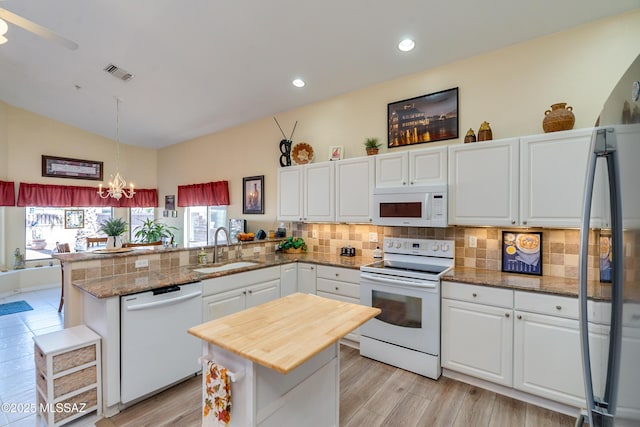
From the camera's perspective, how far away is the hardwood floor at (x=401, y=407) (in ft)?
6.77

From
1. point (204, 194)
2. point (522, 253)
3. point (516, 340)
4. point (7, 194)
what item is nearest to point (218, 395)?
point (516, 340)

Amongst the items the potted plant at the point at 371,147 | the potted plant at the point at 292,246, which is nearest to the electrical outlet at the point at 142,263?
the potted plant at the point at 292,246

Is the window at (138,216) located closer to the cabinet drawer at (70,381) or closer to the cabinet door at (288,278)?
the cabinet door at (288,278)

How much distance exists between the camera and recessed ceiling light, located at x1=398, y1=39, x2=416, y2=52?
2.79m

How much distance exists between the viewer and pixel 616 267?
2.74ft

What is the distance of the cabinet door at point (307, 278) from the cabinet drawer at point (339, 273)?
0.10 meters

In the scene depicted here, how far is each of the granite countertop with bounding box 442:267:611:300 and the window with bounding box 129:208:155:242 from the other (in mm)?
6948

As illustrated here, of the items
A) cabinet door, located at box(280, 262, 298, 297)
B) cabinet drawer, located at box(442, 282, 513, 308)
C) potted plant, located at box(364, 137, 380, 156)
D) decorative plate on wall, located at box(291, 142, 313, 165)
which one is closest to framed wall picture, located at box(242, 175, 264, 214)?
decorative plate on wall, located at box(291, 142, 313, 165)

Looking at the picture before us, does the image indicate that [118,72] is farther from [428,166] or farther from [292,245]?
[428,166]

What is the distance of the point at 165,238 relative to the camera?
6.16 m

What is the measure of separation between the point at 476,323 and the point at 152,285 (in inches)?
105

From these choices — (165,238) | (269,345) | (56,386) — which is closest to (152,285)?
(56,386)

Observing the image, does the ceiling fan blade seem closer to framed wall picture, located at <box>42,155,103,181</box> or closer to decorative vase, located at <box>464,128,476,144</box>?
decorative vase, located at <box>464,128,476,144</box>

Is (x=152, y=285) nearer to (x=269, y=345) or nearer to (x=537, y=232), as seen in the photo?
(x=269, y=345)
